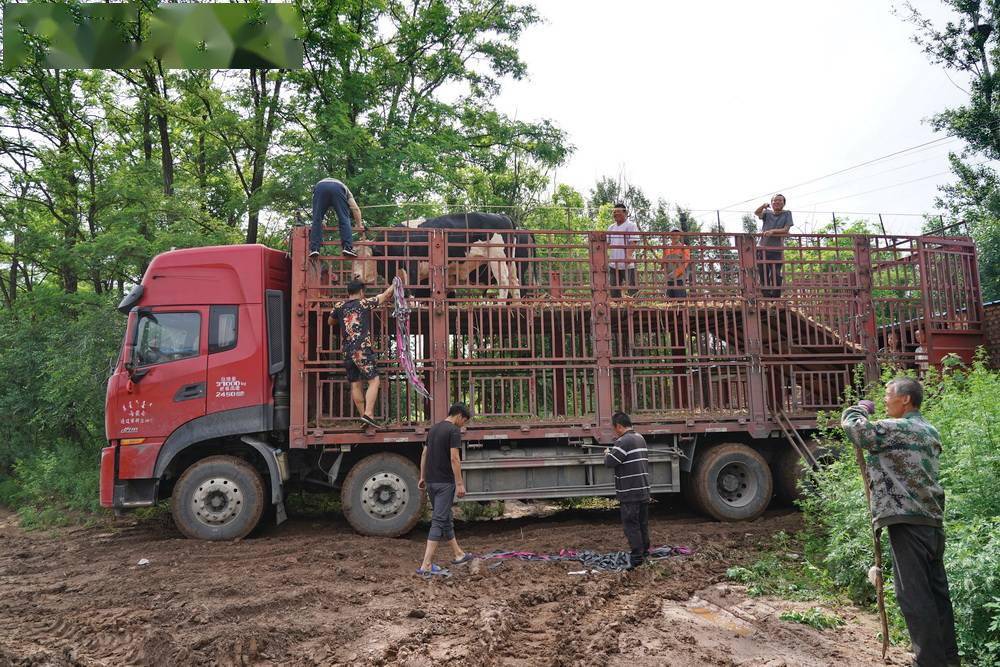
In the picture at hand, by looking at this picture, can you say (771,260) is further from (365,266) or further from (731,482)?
(365,266)

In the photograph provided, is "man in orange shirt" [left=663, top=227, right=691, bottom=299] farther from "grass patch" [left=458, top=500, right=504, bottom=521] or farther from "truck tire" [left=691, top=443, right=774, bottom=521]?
"grass patch" [left=458, top=500, right=504, bottom=521]

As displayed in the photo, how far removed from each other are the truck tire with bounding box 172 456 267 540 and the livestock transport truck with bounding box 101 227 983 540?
0.02 metres

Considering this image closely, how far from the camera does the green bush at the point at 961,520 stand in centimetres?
397

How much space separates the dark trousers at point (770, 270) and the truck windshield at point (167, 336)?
7.16m

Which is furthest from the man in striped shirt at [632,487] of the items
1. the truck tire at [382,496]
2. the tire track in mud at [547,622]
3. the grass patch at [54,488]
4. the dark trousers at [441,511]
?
the grass patch at [54,488]

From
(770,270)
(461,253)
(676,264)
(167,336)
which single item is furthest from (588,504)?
(167,336)

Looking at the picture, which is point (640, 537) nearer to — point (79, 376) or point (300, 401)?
point (300, 401)

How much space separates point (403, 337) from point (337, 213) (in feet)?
5.65

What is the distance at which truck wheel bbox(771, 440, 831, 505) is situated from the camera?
29.2ft

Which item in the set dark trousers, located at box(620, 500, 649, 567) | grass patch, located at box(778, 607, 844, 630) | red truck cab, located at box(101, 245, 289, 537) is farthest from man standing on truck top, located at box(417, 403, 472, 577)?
grass patch, located at box(778, 607, 844, 630)

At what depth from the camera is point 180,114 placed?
14945 mm

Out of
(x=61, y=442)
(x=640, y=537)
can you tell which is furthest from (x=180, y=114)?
(x=640, y=537)

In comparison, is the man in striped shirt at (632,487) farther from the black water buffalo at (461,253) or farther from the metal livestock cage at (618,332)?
the black water buffalo at (461,253)

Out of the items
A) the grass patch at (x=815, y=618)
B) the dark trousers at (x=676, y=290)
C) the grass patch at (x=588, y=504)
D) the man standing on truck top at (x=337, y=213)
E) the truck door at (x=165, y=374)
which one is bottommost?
the grass patch at (x=815, y=618)
